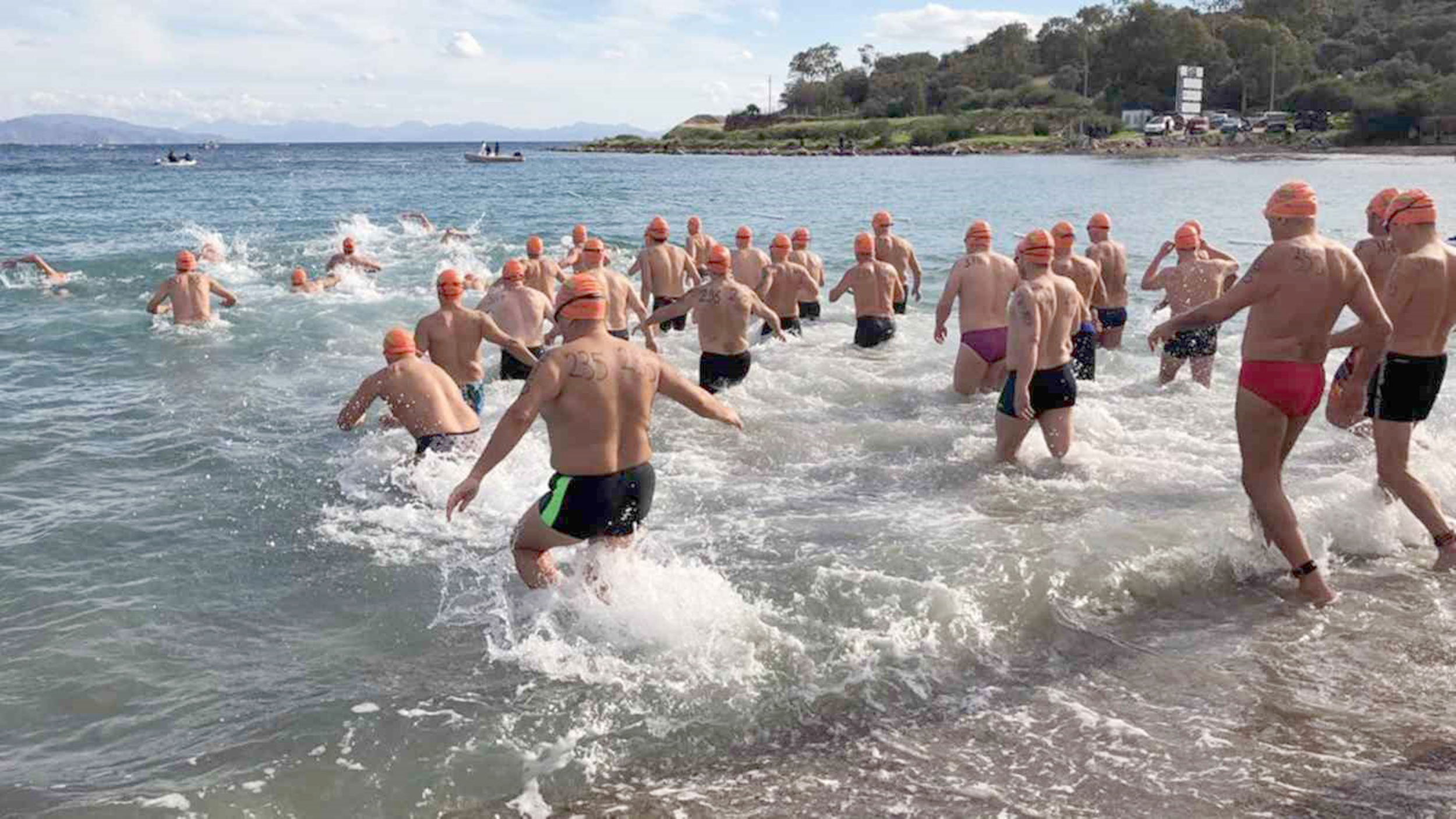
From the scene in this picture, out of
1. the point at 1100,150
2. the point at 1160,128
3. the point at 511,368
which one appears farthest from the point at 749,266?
the point at 1160,128

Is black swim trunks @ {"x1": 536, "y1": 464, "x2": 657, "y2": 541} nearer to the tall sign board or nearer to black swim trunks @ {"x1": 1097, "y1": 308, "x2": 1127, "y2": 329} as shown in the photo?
black swim trunks @ {"x1": 1097, "y1": 308, "x2": 1127, "y2": 329}

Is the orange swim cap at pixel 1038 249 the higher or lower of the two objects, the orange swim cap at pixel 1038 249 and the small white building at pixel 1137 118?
the lower

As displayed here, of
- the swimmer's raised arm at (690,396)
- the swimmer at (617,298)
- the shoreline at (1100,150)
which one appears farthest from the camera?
the shoreline at (1100,150)

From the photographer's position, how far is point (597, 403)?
5031 millimetres

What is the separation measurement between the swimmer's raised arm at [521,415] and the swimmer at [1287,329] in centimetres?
318

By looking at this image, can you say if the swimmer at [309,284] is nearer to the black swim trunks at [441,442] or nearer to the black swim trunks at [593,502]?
the black swim trunks at [441,442]

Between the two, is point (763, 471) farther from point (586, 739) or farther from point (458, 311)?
point (586, 739)

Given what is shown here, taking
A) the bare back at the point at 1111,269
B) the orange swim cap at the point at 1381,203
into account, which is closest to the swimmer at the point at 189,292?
the bare back at the point at 1111,269

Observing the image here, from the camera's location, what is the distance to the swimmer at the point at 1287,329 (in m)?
5.45

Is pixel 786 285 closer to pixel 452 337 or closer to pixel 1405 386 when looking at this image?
pixel 452 337

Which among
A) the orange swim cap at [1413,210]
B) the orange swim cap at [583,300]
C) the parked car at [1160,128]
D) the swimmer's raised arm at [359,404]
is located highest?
the parked car at [1160,128]

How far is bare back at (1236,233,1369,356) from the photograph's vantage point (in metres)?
5.43

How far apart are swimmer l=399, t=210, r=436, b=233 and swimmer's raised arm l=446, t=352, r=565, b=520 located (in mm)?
24050

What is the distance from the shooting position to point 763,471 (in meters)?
8.60
